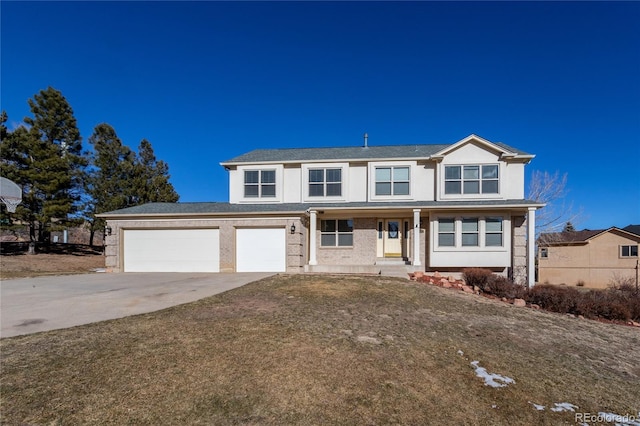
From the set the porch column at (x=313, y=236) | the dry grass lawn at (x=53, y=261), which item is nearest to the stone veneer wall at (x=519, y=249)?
the porch column at (x=313, y=236)

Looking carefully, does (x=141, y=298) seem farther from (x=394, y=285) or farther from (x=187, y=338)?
(x=394, y=285)

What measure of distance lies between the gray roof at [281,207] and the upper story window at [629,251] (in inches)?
692

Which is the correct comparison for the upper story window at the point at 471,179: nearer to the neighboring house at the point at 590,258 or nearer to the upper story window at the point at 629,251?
the neighboring house at the point at 590,258

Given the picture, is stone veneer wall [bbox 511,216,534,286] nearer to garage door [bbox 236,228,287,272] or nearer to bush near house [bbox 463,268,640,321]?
bush near house [bbox 463,268,640,321]

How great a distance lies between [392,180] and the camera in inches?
604

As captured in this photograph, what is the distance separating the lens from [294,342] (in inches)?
196

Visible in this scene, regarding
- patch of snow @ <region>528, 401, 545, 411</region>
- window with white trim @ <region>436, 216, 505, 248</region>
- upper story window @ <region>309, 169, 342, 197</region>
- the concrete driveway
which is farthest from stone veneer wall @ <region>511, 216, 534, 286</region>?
the concrete driveway

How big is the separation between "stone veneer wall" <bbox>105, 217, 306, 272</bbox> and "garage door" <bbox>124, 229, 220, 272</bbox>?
10.1 inches

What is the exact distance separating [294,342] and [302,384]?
1.22m

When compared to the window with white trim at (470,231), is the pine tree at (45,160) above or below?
above

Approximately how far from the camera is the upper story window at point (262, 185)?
1608 cm

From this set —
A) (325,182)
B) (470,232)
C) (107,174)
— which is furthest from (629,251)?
(107,174)

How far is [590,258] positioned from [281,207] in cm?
2443

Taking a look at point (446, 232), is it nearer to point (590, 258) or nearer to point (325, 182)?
point (325, 182)
